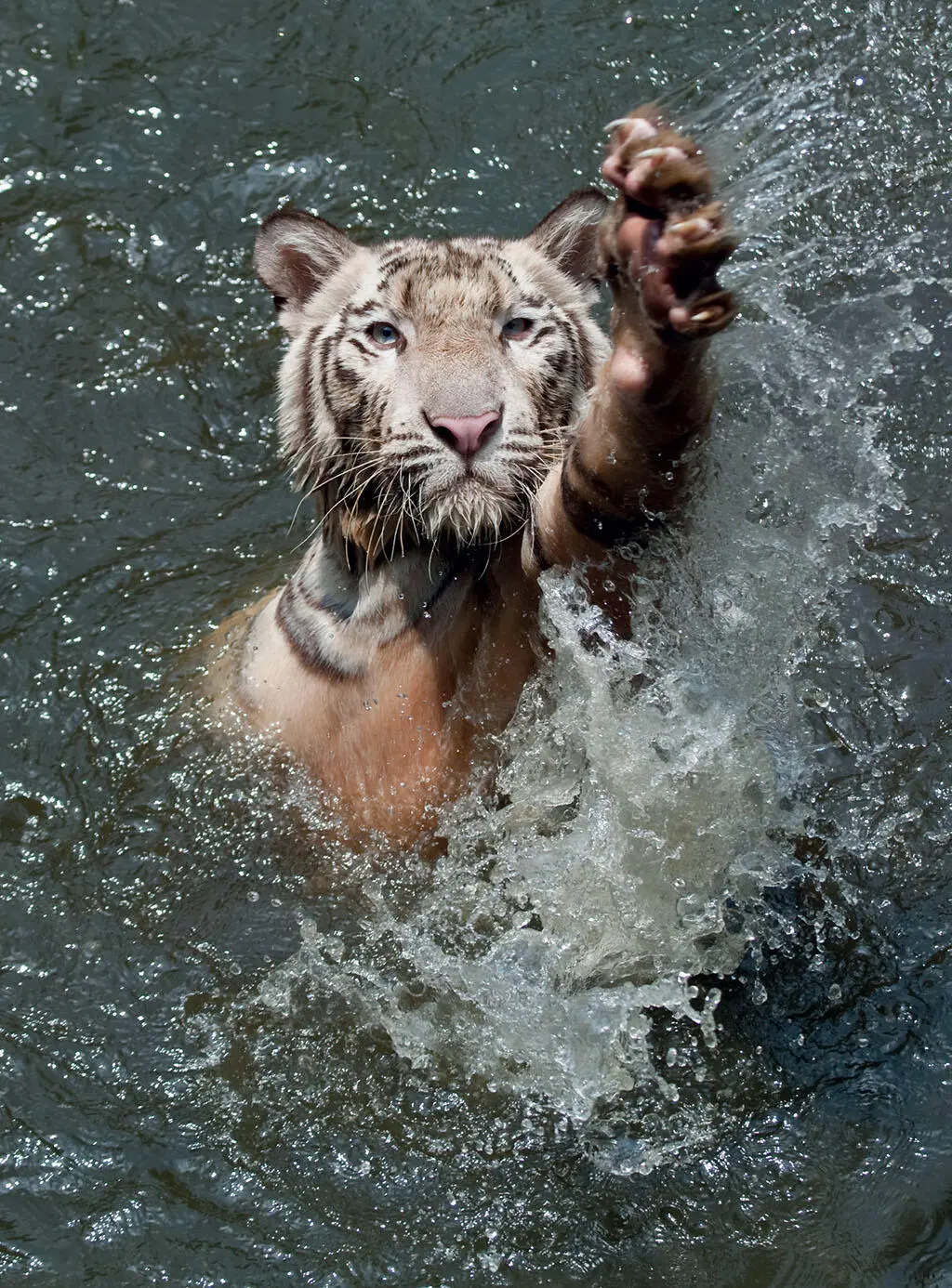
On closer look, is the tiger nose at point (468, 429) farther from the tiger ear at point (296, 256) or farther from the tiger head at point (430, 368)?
the tiger ear at point (296, 256)

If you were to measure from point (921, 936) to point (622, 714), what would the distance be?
0.96m

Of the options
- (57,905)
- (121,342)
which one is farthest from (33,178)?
(57,905)

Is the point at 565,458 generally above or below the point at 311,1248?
above

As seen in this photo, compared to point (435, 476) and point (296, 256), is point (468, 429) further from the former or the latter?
point (296, 256)

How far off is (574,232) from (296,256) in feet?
2.38

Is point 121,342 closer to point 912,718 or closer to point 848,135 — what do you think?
point 848,135

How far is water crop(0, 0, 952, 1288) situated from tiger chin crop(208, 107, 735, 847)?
0.16 metres

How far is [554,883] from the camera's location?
371cm

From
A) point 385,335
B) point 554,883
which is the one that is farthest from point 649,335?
point 554,883

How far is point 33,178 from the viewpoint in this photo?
6.18 meters

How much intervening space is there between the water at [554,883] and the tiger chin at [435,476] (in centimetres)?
16

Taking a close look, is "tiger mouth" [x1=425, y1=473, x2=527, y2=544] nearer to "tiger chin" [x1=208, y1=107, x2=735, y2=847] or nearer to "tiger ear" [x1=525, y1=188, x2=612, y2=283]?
"tiger chin" [x1=208, y1=107, x2=735, y2=847]

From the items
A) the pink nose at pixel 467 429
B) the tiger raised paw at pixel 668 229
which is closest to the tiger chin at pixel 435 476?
the pink nose at pixel 467 429

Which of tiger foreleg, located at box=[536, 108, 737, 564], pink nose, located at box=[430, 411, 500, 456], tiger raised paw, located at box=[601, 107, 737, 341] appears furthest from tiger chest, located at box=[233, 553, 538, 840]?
tiger raised paw, located at box=[601, 107, 737, 341]
